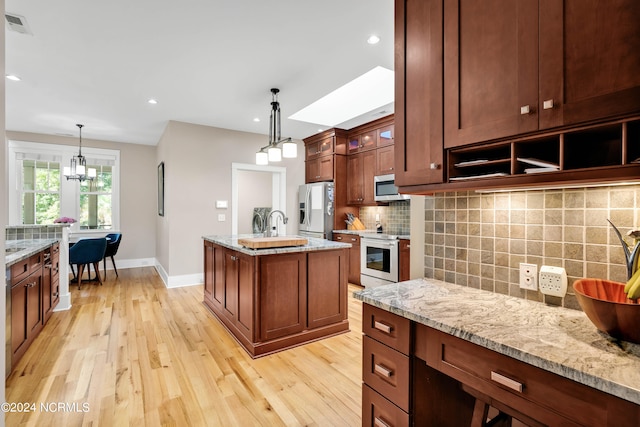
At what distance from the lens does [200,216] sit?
5.15m

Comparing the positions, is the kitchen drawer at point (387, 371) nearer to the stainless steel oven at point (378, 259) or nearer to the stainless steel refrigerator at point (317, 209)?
the stainless steel oven at point (378, 259)

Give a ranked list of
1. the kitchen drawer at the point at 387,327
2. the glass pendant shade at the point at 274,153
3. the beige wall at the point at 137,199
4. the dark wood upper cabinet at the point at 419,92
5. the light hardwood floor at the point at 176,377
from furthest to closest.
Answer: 1. the beige wall at the point at 137,199
2. the glass pendant shade at the point at 274,153
3. the light hardwood floor at the point at 176,377
4. the dark wood upper cabinet at the point at 419,92
5. the kitchen drawer at the point at 387,327

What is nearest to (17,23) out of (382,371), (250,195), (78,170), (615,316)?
(78,170)

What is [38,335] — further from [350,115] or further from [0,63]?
[350,115]

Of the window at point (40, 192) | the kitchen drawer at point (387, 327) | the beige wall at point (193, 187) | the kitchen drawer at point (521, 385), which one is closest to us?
the kitchen drawer at point (521, 385)

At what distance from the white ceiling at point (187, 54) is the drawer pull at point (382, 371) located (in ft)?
7.51

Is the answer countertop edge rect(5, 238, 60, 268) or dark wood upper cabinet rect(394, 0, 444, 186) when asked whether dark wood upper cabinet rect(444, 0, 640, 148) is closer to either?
dark wood upper cabinet rect(394, 0, 444, 186)

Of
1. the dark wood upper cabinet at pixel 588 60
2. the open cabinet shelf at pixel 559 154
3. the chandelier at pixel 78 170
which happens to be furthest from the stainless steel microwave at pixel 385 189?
the chandelier at pixel 78 170

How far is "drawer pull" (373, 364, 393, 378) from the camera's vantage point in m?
1.29

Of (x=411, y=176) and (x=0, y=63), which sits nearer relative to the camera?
(x=0, y=63)

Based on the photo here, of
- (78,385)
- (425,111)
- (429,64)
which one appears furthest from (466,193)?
(78,385)

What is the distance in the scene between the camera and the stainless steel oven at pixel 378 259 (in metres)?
4.14

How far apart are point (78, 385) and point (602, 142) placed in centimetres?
332

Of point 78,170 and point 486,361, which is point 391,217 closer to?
point 486,361
